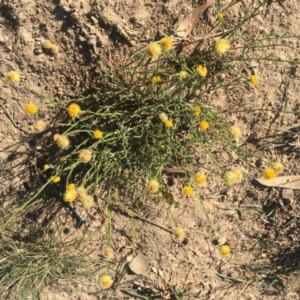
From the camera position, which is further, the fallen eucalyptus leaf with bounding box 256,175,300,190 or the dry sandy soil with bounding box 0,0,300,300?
the fallen eucalyptus leaf with bounding box 256,175,300,190

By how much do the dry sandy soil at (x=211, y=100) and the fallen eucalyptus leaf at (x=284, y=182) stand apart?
34 millimetres

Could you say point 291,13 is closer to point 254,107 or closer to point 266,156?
point 254,107

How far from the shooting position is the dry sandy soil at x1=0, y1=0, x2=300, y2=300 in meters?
1.92

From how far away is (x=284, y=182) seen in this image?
2219 mm

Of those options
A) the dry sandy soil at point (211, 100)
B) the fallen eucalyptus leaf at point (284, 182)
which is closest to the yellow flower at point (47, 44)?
the dry sandy soil at point (211, 100)

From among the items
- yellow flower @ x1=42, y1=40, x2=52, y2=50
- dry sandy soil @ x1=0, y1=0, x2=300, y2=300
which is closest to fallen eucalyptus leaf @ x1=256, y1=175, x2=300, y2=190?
dry sandy soil @ x1=0, y1=0, x2=300, y2=300

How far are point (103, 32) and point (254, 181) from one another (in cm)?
110

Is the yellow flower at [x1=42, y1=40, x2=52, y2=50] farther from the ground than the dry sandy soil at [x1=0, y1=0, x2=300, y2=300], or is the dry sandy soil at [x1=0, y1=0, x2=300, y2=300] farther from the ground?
the yellow flower at [x1=42, y1=40, x2=52, y2=50]

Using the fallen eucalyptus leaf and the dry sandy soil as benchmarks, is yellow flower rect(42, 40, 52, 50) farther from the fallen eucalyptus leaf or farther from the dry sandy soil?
the fallen eucalyptus leaf

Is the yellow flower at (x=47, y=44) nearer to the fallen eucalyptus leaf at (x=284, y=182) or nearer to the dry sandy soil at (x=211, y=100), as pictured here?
the dry sandy soil at (x=211, y=100)

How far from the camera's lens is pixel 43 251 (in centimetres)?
224

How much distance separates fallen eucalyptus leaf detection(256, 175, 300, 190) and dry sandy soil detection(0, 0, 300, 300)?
3cm

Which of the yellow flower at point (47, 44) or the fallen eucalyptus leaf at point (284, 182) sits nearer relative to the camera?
A: the yellow flower at point (47, 44)

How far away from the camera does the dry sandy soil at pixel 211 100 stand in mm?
1919
